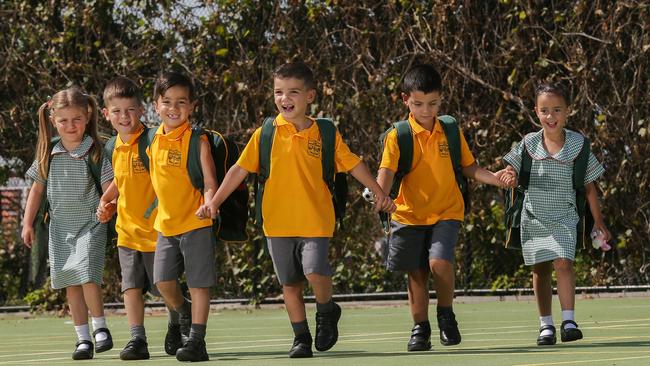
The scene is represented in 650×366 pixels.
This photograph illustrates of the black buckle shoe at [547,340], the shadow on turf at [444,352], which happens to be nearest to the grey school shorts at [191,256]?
the shadow on turf at [444,352]

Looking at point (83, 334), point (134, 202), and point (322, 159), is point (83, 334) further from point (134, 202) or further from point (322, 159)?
point (322, 159)

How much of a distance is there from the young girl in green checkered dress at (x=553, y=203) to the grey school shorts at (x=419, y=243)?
486mm

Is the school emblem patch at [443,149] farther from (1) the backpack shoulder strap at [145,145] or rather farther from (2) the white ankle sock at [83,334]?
(2) the white ankle sock at [83,334]

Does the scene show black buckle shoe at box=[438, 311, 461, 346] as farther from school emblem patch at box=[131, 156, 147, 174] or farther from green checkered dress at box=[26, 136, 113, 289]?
green checkered dress at box=[26, 136, 113, 289]

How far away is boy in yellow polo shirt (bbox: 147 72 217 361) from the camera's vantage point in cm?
779

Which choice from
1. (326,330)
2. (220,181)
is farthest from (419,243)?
(220,181)

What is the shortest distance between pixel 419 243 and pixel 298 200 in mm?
882

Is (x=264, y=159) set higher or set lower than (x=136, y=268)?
higher

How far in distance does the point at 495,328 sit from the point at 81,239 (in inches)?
110

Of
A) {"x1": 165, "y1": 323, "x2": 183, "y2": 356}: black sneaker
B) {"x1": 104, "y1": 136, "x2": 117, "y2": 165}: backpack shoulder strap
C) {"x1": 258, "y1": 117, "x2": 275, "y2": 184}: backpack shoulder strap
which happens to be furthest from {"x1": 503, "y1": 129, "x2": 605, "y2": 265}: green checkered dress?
{"x1": 104, "y1": 136, "x2": 117, "y2": 165}: backpack shoulder strap

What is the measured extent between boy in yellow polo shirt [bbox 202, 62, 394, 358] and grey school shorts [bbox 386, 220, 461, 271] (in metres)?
0.50

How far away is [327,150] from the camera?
788 cm

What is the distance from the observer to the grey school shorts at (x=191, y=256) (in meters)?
7.78

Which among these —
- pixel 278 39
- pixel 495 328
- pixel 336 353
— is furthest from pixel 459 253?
pixel 336 353
